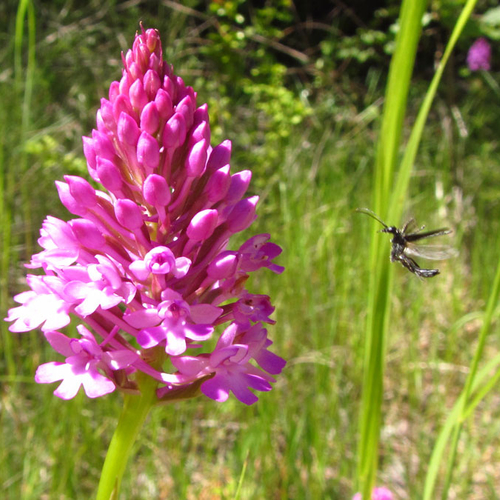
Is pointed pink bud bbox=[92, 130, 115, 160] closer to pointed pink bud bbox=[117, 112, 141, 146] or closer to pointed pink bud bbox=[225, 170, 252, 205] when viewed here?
pointed pink bud bbox=[117, 112, 141, 146]

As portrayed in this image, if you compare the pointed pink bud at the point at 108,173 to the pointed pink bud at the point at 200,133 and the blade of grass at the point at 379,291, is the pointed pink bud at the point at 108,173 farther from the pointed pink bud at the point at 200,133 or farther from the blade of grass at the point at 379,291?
the blade of grass at the point at 379,291

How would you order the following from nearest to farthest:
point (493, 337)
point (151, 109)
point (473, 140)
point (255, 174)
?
point (151, 109) < point (493, 337) < point (255, 174) < point (473, 140)

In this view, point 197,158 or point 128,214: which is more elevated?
point 197,158

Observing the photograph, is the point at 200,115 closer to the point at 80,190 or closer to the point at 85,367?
the point at 80,190

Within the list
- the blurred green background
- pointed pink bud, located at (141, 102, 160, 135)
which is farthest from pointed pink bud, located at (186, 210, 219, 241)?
the blurred green background

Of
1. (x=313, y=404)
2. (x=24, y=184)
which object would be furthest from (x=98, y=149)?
(x=24, y=184)

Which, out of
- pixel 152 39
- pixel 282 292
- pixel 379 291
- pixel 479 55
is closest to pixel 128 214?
pixel 152 39

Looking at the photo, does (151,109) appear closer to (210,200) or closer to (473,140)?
(210,200)

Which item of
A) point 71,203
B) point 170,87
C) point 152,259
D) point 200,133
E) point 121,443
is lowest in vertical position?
point 121,443

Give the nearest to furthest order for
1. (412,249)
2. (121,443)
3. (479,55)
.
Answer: (121,443)
(412,249)
(479,55)
